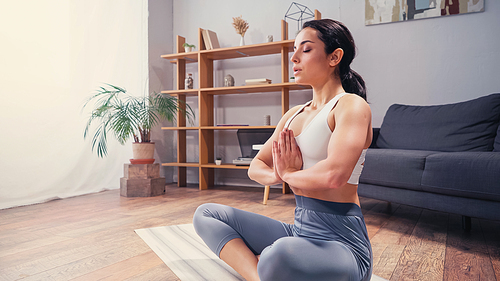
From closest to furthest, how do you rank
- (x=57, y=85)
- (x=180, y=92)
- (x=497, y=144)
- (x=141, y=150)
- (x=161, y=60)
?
(x=497, y=144)
(x=57, y=85)
(x=141, y=150)
(x=180, y=92)
(x=161, y=60)

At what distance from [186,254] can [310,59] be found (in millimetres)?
1097

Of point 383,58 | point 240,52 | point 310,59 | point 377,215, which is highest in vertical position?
point 240,52

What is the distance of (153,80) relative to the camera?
13.7ft

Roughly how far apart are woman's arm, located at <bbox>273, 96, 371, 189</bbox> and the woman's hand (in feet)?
0.10

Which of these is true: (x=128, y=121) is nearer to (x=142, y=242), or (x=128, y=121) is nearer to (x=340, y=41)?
(x=142, y=242)

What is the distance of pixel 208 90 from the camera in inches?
147

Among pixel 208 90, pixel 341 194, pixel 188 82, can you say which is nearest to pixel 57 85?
pixel 188 82

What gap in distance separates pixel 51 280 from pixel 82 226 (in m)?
0.90

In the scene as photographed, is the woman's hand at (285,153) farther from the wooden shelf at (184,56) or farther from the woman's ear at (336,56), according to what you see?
the wooden shelf at (184,56)

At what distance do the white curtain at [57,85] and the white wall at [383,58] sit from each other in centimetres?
94

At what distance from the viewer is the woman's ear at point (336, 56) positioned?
36.7 inches

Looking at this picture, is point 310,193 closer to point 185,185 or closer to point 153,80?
point 185,185

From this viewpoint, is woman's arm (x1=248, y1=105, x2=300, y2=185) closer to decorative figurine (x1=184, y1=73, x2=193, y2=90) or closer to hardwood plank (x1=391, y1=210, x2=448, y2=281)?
hardwood plank (x1=391, y1=210, x2=448, y2=281)

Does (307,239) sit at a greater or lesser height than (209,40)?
lesser
